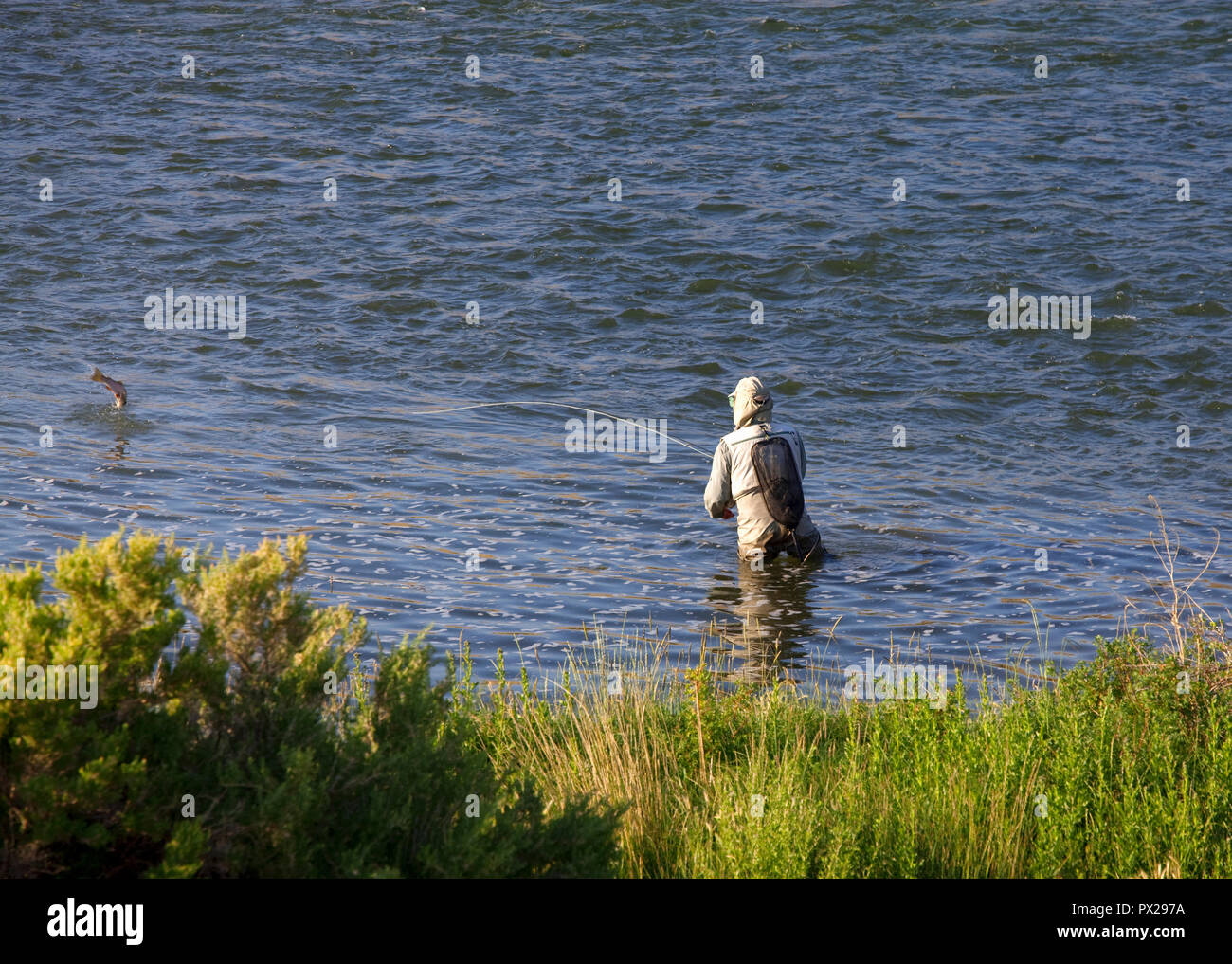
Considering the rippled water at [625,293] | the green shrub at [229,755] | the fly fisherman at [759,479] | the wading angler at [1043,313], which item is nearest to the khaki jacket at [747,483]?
the fly fisherman at [759,479]

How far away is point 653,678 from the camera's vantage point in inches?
283

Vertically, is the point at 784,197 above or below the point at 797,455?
above

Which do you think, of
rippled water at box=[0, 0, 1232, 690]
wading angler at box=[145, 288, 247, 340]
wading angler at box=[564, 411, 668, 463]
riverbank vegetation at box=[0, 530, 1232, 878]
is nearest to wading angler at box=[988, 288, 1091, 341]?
rippled water at box=[0, 0, 1232, 690]

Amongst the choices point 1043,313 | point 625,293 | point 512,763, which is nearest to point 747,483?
point 512,763

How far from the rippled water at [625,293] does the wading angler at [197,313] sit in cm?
33

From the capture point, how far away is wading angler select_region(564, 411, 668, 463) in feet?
53.3

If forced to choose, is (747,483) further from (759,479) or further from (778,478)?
(778,478)

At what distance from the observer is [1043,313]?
2192cm

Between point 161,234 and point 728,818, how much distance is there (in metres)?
22.4

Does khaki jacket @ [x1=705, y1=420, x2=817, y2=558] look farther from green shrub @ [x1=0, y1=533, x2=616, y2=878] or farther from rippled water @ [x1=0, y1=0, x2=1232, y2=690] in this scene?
green shrub @ [x1=0, y1=533, x2=616, y2=878]

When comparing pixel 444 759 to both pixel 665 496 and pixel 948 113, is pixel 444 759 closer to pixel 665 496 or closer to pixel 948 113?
pixel 665 496

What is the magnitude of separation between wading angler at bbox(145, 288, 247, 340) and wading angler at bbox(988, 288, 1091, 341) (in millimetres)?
12467
